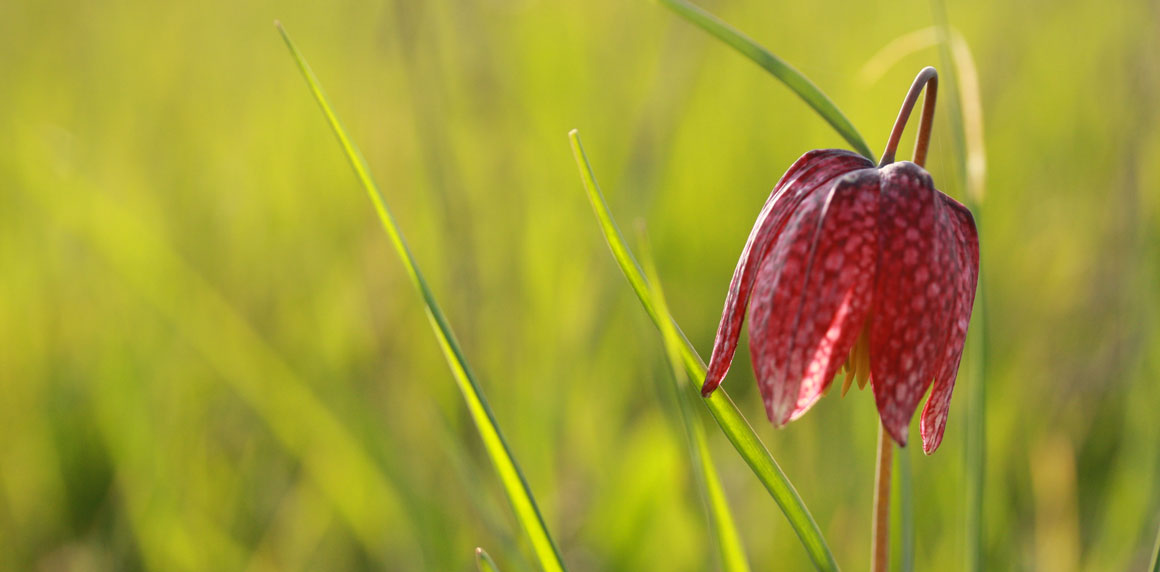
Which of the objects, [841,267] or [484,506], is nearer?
[841,267]

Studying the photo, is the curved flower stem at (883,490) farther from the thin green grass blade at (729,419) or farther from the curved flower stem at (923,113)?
the curved flower stem at (923,113)

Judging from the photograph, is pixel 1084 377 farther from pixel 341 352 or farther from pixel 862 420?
pixel 341 352

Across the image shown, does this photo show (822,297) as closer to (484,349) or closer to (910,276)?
(910,276)

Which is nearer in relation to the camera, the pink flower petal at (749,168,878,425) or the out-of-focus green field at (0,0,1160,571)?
the pink flower petal at (749,168,878,425)

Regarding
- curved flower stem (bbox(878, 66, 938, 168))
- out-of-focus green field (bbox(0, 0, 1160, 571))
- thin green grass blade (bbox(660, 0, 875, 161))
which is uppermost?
thin green grass blade (bbox(660, 0, 875, 161))

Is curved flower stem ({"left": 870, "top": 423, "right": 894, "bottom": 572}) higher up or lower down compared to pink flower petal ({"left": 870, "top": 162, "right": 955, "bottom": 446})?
lower down

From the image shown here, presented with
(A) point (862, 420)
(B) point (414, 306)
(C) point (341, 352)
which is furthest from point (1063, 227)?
(C) point (341, 352)

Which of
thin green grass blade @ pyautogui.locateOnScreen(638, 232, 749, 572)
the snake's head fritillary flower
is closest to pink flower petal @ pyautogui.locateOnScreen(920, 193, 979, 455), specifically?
the snake's head fritillary flower

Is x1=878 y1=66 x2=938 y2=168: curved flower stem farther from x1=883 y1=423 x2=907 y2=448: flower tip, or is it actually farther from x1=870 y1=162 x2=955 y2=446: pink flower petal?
x1=883 y1=423 x2=907 y2=448: flower tip

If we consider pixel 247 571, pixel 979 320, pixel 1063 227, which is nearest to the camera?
pixel 979 320
